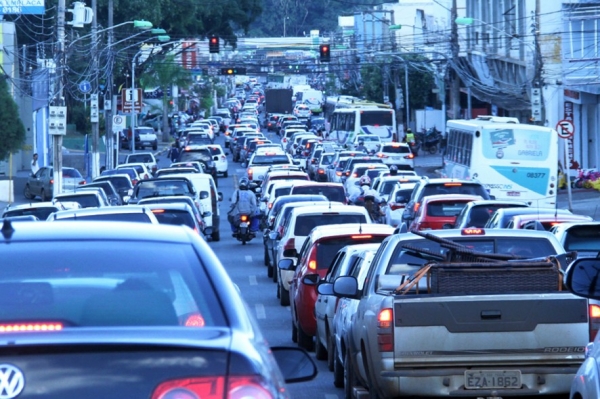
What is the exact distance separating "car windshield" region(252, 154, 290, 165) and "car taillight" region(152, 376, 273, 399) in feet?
159

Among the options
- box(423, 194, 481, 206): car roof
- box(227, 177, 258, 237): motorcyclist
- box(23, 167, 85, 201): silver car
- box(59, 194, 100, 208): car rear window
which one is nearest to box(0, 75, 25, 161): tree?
box(23, 167, 85, 201): silver car

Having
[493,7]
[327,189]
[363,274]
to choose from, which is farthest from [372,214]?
[493,7]

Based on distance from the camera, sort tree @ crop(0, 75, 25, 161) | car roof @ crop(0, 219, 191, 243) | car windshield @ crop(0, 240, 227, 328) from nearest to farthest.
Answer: car windshield @ crop(0, 240, 227, 328) < car roof @ crop(0, 219, 191, 243) < tree @ crop(0, 75, 25, 161)

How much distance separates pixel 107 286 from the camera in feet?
15.0

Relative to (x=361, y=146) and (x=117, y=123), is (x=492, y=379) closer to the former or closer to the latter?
(x=117, y=123)

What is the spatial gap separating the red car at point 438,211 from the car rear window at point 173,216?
5.01 m

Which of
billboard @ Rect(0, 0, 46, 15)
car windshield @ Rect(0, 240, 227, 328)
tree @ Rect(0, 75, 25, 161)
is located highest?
billboard @ Rect(0, 0, 46, 15)

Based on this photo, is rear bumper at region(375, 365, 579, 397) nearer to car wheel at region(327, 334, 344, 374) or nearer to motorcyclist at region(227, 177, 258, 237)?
car wheel at region(327, 334, 344, 374)

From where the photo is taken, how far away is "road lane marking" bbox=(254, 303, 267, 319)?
58.2ft

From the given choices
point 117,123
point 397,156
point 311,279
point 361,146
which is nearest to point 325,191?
point 311,279

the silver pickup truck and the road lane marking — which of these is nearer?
the silver pickup truck

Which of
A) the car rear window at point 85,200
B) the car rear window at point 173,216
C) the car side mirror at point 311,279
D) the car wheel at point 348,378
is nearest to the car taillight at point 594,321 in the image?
the car wheel at point 348,378

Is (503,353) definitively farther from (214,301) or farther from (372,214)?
(372,214)

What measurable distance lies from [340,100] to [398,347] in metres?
70.2
